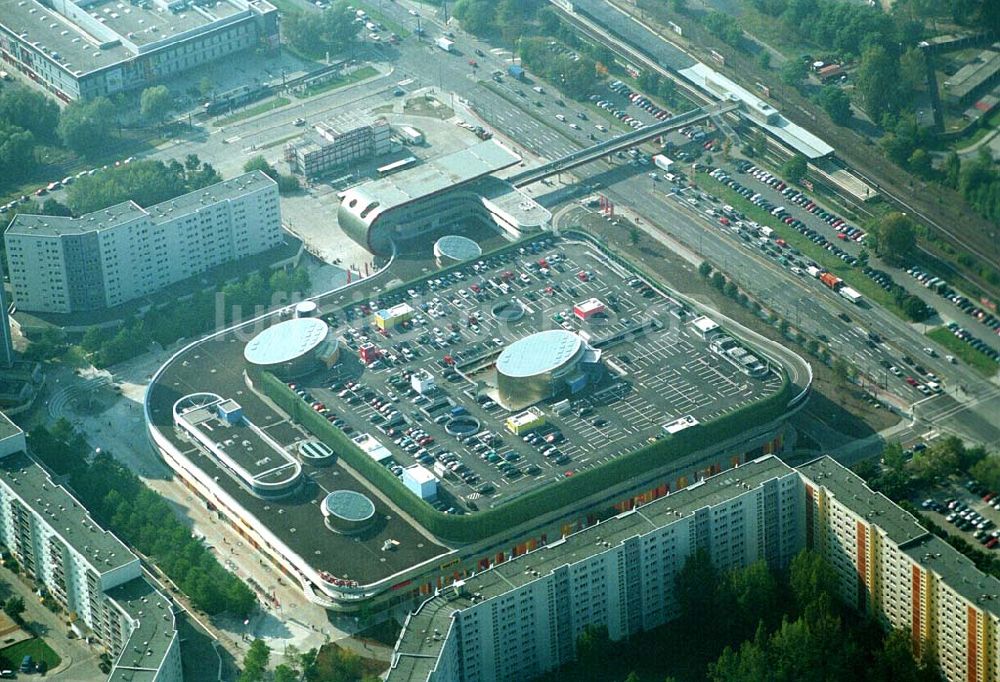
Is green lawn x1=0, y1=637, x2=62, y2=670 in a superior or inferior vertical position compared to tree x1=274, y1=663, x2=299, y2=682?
inferior

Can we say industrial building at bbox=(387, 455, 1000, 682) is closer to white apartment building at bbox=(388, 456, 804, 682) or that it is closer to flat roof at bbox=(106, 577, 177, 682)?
white apartment building at bbox=(388, 456, 804, 682)

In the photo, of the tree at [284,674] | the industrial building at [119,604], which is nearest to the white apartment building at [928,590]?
the tree at [284,674]

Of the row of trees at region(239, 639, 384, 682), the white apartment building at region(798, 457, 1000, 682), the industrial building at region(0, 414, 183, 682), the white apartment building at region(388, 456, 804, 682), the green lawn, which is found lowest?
the green lawn

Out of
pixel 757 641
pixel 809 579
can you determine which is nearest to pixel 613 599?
pixel 757 641

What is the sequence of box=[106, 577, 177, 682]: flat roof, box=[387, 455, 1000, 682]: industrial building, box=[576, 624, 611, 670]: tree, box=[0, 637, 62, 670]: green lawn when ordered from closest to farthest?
box=[106, 577, 177, 682]: flat roof, box=[387, 455, 1000, 682]: industrial building, box=[576, 624, 611, 670]: tree, box=[0, 637, 62, 670]: green lawn

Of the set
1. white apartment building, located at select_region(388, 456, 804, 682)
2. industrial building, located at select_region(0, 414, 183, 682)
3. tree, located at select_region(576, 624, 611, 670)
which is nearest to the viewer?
industrial building, located at select_region(0, 414, 183, 682)

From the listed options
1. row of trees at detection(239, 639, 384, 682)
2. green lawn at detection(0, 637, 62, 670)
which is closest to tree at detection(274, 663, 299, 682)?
row of trees at detection(239, 639, 384, 682)

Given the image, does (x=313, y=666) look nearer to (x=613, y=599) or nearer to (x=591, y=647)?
(x=591, y=647)
